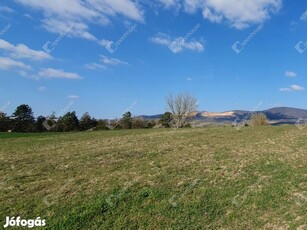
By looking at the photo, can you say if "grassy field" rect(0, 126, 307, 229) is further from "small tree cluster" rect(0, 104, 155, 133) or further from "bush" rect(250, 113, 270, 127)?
"small tree cluster" rect(0, 104, 155, 133)

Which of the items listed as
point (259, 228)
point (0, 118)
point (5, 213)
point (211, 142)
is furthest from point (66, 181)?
point (0, 118)

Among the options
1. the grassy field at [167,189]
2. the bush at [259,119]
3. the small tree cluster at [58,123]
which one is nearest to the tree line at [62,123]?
the small tree cluster at [58,123]

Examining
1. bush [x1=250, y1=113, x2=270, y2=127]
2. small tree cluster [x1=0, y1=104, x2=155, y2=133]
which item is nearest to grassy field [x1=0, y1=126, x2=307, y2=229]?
bush [x1=250, y1=113, x2=270, y2=127]

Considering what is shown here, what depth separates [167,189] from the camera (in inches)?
586

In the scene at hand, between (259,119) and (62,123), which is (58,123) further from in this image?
(259,119)

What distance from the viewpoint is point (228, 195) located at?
13.8 meters

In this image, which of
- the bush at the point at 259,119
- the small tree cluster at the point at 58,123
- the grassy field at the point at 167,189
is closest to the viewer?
the grassy field at the point at 167,189

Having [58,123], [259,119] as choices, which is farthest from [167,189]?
[58,123]

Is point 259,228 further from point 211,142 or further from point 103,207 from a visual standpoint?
point 211,142

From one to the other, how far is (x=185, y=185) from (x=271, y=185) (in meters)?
3.74

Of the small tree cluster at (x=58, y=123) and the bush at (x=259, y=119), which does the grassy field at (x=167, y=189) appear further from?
the small tree cluster at (x=58, y=123)

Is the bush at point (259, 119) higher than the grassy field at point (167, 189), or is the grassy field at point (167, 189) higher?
the bush at point (259, 119)

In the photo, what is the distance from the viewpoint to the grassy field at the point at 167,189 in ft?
40.0

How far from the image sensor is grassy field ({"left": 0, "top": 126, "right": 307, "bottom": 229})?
12195 mm
